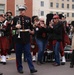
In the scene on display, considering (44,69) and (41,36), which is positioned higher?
(41,36)

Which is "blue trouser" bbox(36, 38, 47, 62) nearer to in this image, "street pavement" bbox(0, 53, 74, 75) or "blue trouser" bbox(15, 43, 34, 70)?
"street pavement" bbox(0, 53, 74, 75)

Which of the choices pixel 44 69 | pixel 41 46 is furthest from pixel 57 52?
pixel 44 69

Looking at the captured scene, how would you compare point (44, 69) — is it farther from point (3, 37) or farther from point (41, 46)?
point (3, 37)

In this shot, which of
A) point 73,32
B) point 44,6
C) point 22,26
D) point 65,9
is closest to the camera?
point 22,26

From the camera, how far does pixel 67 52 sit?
37.7 feet

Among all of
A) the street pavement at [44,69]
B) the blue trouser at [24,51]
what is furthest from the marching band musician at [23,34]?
the street pavement at [44,69]

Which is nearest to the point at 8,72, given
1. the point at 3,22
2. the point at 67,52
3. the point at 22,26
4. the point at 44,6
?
the point at 22,26

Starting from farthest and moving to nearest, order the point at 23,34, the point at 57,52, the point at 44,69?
the point at 57,52 < the point at 44,69 < the point at 23,34

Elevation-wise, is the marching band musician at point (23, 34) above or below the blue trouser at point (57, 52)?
above

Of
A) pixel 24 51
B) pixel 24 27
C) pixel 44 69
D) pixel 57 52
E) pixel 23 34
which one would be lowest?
pixel 44 69

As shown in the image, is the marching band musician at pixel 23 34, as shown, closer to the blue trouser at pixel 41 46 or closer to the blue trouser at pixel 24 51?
the blue trouser at pixel 24 51

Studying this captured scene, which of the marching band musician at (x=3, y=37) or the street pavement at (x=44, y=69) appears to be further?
the marching band musician at (x=3, y=37)

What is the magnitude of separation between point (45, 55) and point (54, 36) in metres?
0.97

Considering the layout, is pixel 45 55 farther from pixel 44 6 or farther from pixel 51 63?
pixel 44 6
